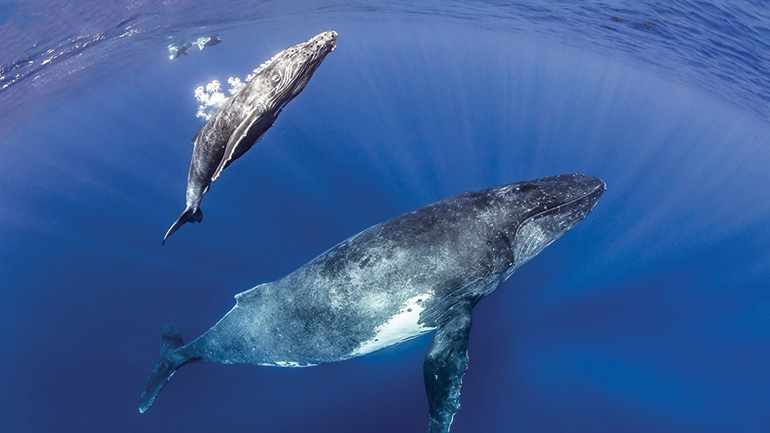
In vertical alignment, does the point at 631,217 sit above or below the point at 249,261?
below

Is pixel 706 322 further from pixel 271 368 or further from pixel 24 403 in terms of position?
pixel 24 403

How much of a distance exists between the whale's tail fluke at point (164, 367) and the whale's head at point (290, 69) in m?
5.45

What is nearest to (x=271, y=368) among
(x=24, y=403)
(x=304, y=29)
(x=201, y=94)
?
(x=24, y=403)

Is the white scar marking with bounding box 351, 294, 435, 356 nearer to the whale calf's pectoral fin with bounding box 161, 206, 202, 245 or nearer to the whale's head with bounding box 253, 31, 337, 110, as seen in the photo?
the whale's head with bounding box 253, 31, 337, 110

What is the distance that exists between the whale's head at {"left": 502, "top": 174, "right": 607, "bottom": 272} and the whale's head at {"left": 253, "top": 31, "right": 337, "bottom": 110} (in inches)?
157

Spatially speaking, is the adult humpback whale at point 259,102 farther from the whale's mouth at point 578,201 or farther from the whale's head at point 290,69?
the whale's mouth at point 578,201

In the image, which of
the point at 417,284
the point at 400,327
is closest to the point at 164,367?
the point at 400,327

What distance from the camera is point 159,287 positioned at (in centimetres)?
933

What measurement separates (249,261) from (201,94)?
511 inches

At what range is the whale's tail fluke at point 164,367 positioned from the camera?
7.27 meters

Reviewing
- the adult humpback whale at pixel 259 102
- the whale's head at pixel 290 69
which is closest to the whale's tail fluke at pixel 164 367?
the adult humpback whale at pixel 259 102

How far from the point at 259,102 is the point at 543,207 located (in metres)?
5.17

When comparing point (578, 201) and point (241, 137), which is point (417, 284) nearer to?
point (578, 201)

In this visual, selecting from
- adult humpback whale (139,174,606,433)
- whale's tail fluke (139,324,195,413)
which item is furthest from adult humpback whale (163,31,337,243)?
whale's tail fluke (139,324,195,413)
